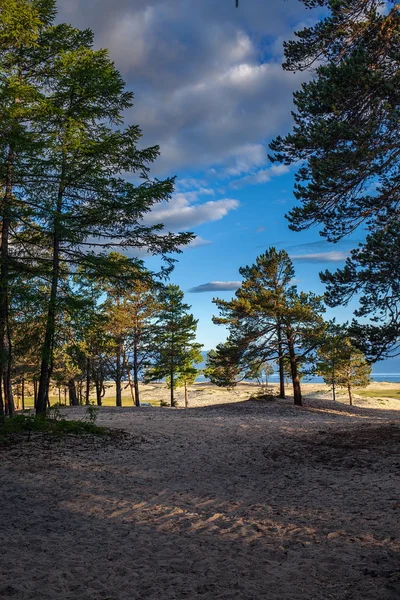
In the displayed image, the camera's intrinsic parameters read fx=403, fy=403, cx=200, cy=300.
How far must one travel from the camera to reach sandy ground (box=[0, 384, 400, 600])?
4621mm

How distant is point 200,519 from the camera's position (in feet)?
22.7

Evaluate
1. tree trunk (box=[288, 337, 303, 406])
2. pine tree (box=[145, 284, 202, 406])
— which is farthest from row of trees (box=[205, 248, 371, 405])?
pine tree (box=[145, 284, 202, 406])

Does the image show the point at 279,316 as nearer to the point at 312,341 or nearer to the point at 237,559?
the point at 312,341

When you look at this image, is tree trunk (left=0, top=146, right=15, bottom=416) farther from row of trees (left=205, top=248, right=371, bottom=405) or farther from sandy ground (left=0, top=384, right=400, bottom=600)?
row of trees (left=205, top=248, right=371, bottom=405)

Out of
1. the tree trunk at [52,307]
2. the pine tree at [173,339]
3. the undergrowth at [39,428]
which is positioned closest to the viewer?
the undergrowth at [39,428]

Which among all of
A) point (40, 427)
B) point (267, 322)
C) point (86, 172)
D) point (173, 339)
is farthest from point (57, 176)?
point (173, 339)

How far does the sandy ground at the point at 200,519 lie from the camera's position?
462cm

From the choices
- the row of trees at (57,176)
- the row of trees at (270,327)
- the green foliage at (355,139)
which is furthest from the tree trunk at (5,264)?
the row of trees at (270,327)

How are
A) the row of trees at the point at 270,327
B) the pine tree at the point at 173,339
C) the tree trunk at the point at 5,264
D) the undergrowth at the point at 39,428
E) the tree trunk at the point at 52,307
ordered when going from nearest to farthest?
the tree trunk at the point at 5,264 < the undergrowth at the point at 39,428 < the tree trunk at the point at 52,307 < the row of trees at the point at 270,327 < the pine tree at the point at 173,339

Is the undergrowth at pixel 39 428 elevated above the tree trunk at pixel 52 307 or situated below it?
below

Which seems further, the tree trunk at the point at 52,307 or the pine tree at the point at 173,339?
the pine tree at the point at 173,339

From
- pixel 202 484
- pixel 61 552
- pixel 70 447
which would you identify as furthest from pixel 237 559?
pixel 70 447

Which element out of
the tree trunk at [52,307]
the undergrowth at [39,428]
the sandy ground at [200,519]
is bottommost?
the sandy ground at [200,519]

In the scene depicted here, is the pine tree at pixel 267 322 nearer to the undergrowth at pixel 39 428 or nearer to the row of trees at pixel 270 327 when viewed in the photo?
the row of trees at pixel 270 327
